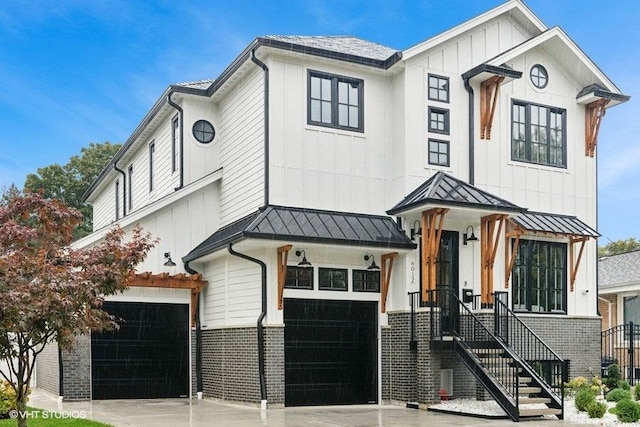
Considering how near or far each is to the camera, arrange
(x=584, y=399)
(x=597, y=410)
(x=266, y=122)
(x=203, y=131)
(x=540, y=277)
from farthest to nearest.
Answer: (x=203, y=131) → (x=540, y=277) → (x=266, y=122) → (x=584, y=399) → (x=597, y=410)

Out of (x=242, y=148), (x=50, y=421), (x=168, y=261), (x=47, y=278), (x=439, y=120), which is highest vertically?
(x=439, y=120)

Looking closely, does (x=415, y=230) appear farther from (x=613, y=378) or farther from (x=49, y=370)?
(x=49, y=370)

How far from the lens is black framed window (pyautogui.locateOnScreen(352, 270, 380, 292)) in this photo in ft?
56.9

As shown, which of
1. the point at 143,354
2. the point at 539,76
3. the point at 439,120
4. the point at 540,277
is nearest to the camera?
the point at 439,120

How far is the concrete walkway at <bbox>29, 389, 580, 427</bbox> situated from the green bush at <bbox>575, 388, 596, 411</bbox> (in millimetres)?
930

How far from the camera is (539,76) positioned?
1925 centimetres

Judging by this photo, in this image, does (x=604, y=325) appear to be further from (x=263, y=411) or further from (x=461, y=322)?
(x=263, y=411)

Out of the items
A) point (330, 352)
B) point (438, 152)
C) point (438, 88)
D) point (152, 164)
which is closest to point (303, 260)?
point (330, 352)

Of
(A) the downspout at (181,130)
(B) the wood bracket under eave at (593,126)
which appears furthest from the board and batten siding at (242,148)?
(B) the wood bracket under eave at (593,126)

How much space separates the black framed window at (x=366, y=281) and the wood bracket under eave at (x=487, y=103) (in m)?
4.21

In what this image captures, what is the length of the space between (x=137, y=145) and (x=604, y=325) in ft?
61.2

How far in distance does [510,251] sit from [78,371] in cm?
1034

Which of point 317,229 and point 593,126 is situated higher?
point 593,126

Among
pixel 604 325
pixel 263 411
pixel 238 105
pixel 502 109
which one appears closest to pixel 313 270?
pixel 263 411
